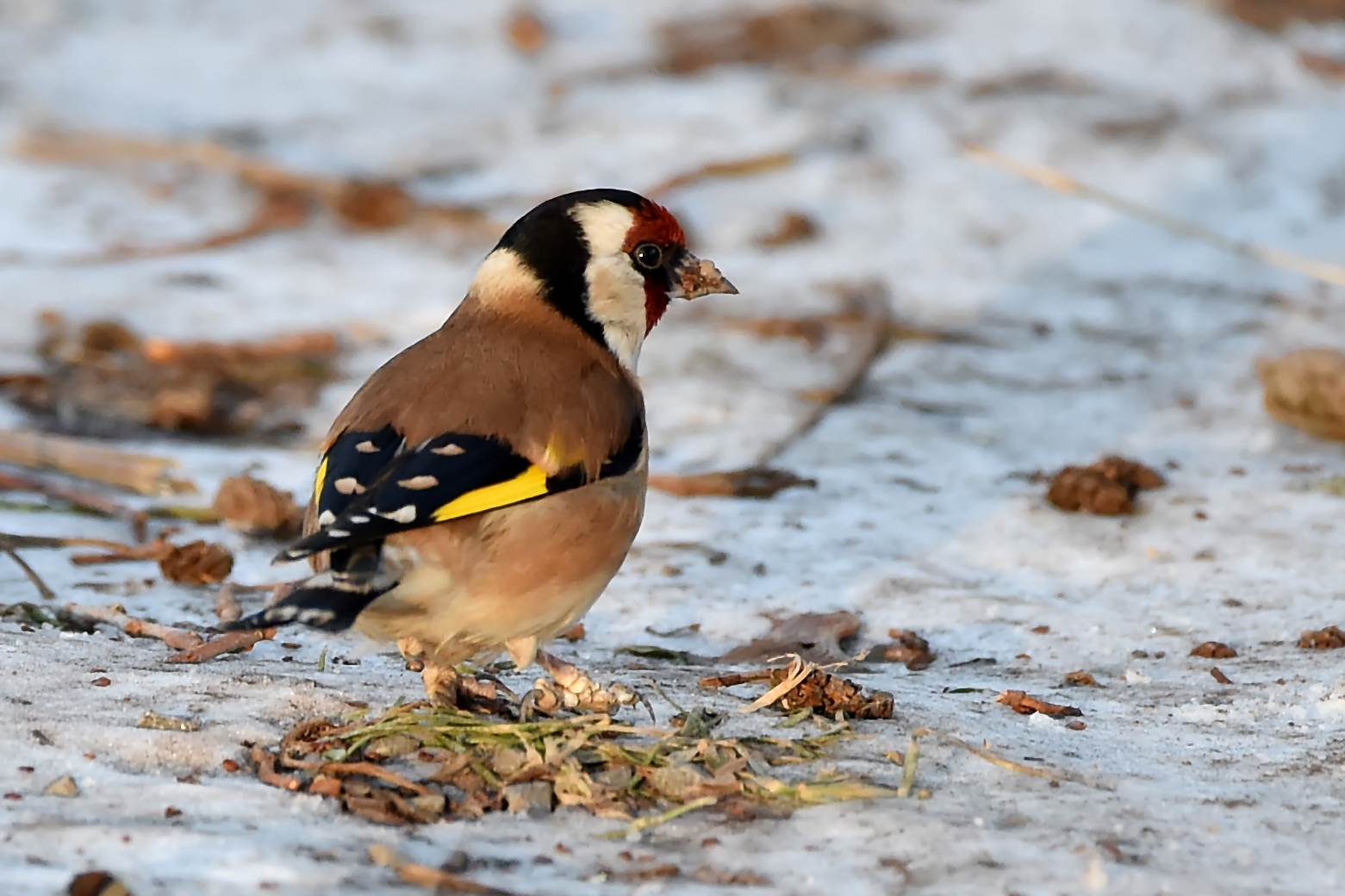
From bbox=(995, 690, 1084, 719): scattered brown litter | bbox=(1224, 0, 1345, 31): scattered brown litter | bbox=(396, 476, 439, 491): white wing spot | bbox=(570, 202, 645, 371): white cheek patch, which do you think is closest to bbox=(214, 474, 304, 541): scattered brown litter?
bbox=(570, 202, 645, 371): white cheek patch

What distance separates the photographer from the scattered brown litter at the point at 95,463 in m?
5.22

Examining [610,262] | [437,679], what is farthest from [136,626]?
[610,262]

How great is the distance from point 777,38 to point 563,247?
5872 mm

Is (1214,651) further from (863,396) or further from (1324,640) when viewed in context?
(863,396)

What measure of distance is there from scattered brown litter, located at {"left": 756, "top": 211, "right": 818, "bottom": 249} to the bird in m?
3.91

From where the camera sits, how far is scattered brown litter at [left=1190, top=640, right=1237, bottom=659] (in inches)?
160

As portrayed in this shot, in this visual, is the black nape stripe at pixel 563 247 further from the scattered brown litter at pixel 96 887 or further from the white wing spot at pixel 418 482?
the scattered brown litter at pixel 96 887

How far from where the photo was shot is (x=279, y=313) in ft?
22.8

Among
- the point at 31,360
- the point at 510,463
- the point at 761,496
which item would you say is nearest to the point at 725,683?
the point at 510,463

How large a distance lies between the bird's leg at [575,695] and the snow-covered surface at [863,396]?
19cm

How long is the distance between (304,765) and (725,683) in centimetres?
102

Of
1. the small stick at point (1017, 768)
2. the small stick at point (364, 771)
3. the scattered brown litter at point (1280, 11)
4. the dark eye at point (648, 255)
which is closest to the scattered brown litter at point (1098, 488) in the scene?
the dark eye at point (648, 255)

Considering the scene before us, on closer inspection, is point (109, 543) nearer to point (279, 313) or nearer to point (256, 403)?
point (256, 403)

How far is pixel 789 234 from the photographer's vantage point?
7.68 meters
